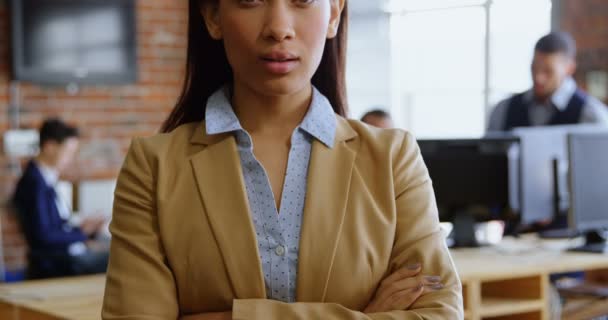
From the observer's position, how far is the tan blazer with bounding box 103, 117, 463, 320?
133 centimetres

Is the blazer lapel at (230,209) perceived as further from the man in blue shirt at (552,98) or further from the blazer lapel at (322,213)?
the man in blue shirt at (552,98)

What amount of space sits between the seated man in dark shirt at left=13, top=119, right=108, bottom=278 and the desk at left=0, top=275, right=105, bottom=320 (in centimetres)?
179

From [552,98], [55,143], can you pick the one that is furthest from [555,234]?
[55,143]

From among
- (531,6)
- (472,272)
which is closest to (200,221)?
(472,272)

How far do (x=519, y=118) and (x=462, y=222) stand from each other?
1102 millimetres

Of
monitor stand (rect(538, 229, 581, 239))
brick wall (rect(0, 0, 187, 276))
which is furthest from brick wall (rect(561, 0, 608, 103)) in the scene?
brick wall (rect(0, 0, 187, 276))

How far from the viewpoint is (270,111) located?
142cm

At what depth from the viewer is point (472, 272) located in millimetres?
3082

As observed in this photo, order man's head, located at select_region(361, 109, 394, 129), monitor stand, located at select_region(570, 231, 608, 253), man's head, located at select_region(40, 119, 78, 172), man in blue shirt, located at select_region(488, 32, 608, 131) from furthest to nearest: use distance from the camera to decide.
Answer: man's head, located at select_region(40, 119, 78, 172) < man in blue shirt, located at select_region(488, 32, 608, 131) < monitor stand, located at select_region(570, 231, 608, 253) < man's head, located at select_region(361, 109, 394, 129)

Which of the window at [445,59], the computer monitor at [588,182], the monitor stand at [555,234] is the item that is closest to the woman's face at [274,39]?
the computer monitor at [588,182]

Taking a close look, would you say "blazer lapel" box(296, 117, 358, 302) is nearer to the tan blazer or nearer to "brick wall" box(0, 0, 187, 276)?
the tan blazer

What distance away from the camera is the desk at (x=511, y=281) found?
3.04 meters

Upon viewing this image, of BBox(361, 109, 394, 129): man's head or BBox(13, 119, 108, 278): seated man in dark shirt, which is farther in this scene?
BBox(13, 119, 108, 278): seated man in dark shirt

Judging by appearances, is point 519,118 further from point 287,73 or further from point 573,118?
point 287,73
